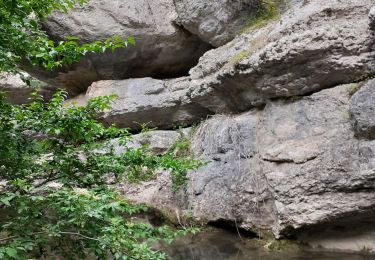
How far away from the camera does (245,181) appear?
6.45m

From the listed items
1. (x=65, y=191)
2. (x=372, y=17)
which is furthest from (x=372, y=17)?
(x=65, y=191)

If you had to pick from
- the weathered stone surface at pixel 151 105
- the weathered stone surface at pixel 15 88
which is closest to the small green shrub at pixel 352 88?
the weathered stone surface at pixel 151 105

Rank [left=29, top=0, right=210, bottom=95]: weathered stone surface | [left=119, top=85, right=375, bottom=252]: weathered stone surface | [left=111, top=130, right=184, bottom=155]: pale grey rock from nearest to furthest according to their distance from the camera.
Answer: [left=119, top=85, right=375, bottom=252]: weathered stone surface < [left=111, top=130, right=184, bottom=155]: pale grey rock < [left=29, top=0, right=210, bottom=95]: weathered stone surface

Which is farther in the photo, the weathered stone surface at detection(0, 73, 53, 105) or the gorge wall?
the weathered stone surface at detection(0, 73, 53, 105)

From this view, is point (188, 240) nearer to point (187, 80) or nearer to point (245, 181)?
point (245, 181)

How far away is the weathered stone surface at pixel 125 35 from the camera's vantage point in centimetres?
1064

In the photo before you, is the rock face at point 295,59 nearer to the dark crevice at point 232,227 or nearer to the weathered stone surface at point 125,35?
the dark crevice at point 232,227

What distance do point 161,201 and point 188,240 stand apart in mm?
1408

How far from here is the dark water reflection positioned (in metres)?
5.11

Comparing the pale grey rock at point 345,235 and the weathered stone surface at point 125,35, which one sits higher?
the weathered stone surface at point 125,35

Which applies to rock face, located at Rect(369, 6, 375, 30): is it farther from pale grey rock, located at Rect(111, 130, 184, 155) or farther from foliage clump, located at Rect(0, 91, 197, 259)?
pale grey rock, located at Rect(111, 130, 184, 155)

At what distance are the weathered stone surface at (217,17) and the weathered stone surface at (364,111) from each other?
182 inches

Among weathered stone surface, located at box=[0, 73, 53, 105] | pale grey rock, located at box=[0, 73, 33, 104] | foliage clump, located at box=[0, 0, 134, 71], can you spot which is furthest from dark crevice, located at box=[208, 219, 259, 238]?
pale grey rock, located at box=[0, 73, 33, 104]

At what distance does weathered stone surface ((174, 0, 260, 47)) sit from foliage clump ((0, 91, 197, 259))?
6.29m
